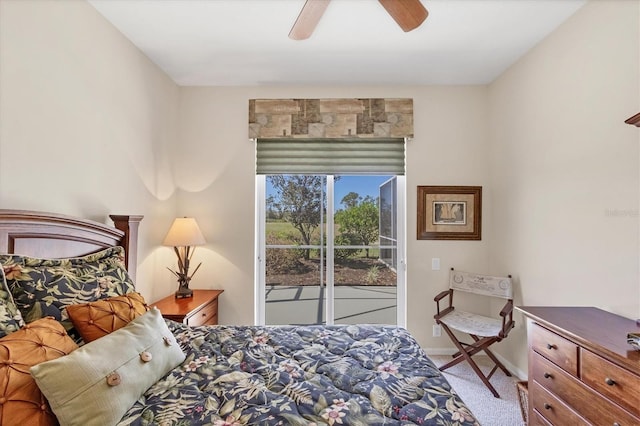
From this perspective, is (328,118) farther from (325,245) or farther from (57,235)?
(57,235)

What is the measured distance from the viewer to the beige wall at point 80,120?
1537 millimetres

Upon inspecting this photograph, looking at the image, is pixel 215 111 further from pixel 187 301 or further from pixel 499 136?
pixel 499 136

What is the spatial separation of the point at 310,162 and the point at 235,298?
165cm

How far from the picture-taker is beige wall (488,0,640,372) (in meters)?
1.78

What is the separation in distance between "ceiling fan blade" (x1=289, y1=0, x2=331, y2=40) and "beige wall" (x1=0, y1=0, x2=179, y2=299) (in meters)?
1.37

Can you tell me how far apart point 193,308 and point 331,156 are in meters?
1.96

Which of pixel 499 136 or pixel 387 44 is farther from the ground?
pixel 387 44

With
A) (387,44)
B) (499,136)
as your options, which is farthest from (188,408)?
(499,136)

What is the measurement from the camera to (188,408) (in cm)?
108

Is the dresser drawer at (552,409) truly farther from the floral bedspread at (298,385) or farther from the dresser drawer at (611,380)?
Answer: the floral bedspread at (298,385)

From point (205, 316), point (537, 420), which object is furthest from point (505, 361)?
point (205, 316)

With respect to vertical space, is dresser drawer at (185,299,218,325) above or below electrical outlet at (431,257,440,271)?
below

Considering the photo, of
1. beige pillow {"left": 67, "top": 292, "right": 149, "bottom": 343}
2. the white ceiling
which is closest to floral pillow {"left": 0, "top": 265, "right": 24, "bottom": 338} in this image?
beige pillow {"left": 67, "top": 292, "right": 149, "bottom": 343}

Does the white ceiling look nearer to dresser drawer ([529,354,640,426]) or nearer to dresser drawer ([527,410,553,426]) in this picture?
dresser drawer ([529,354,640,426])
